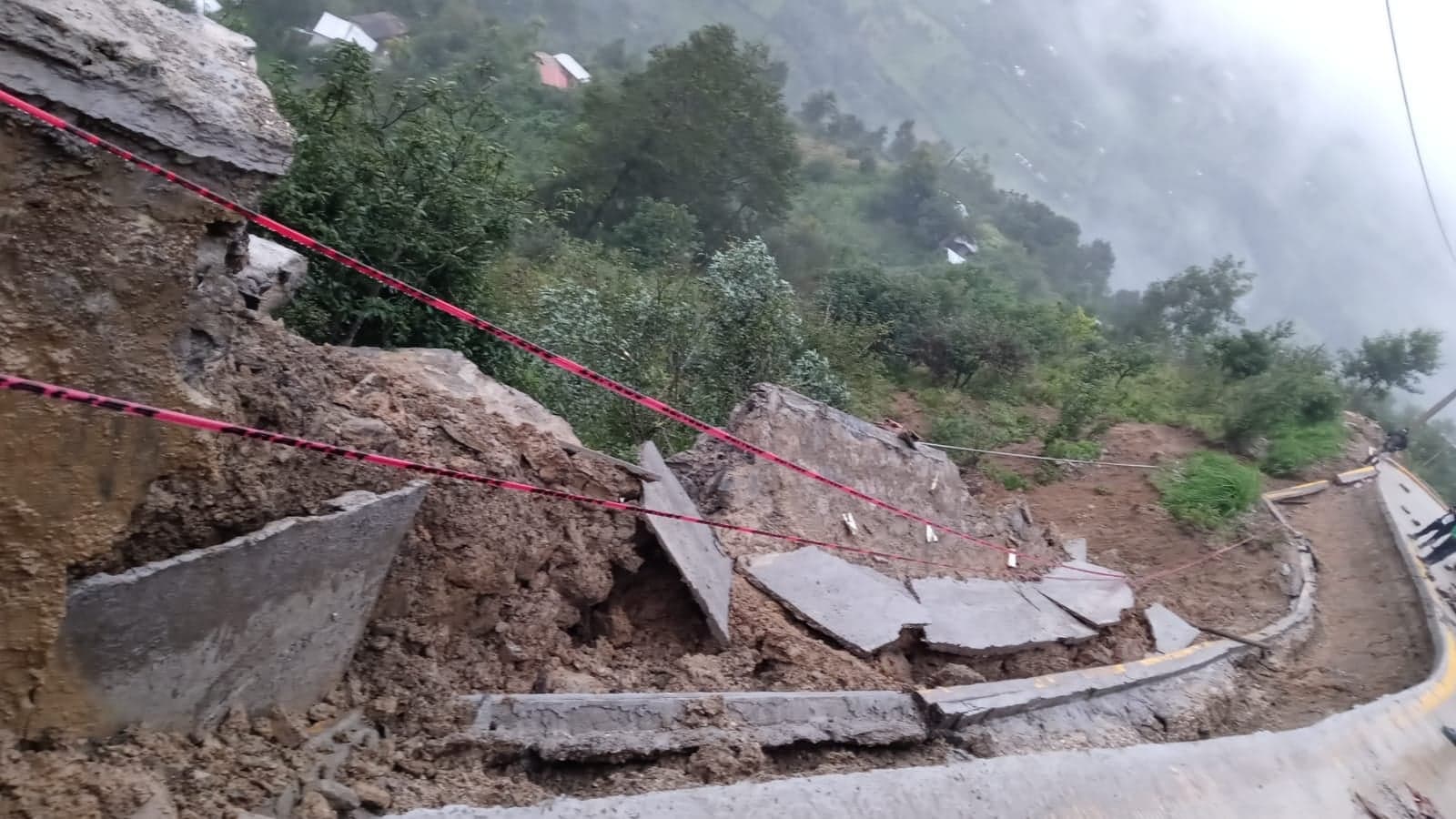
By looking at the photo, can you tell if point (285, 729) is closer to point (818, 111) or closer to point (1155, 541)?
point (1155, 541)

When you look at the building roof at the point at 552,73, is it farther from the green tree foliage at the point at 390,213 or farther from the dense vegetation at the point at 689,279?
the green tree foliage at the point at 390,213

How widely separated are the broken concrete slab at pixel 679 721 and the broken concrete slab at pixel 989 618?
940 millimetres

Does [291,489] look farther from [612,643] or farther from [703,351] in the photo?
[703,351]

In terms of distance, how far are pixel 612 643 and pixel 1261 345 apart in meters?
17.6

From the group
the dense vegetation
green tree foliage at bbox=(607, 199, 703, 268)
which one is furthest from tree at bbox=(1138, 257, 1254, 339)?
green tree foliage at bbox=(607, 199, 703, 268)

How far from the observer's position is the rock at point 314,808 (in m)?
2.05

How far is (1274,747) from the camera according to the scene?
13.5ft

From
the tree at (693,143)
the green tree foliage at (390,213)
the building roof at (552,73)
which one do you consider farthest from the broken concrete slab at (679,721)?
the building roof at (552,73)

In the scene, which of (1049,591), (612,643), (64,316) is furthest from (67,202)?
(1049,591)

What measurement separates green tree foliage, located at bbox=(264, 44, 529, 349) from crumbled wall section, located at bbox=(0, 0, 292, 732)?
3.43 meters

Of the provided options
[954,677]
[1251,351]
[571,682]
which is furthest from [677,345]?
[1251,351]

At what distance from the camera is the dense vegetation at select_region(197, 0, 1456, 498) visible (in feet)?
19.9

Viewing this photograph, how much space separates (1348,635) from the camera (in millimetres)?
7574

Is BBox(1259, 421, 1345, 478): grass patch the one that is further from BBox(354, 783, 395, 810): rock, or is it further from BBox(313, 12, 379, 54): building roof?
BBox(313, 12, 379, 54): building roof
